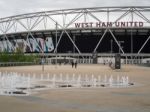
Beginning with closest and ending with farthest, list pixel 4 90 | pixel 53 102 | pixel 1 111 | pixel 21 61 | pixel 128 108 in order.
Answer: pixel 1 111 → pixel 128 108 → pixel 53 102 → pixel 4 90 → pixel 21 61

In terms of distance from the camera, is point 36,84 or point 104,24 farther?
point 104,24

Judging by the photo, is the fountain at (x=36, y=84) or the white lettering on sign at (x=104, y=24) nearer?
the fountain at (x=36, y=84)

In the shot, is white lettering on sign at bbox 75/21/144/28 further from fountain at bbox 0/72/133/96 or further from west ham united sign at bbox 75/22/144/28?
fountain at bbox 0/72/133/96

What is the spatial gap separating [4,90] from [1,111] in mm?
8948

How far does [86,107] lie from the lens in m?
16.3

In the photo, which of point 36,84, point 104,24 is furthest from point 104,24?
point 36,84

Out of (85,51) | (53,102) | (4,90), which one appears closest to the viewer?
(53,102)

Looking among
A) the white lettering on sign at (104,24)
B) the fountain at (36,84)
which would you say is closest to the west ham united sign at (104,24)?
the white lettering on sign at (104,24)

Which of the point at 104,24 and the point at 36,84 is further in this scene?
the point at 104,24

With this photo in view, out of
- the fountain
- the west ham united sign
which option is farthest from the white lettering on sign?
the fountain

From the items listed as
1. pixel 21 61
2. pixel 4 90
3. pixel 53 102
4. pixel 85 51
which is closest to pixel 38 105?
pixel 53 102

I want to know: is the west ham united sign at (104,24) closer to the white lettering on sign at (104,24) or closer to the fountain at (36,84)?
the white lettering on sign at (104,24)

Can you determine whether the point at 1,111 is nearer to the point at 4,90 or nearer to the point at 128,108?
the point at 128,108

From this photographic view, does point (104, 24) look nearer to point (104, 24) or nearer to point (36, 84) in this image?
point (104, 24)
